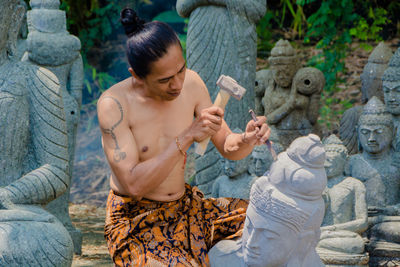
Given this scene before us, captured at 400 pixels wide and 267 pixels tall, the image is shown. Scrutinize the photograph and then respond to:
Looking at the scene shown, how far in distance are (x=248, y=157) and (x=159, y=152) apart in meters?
1.88

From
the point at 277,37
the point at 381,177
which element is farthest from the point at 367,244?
the point at 277,37

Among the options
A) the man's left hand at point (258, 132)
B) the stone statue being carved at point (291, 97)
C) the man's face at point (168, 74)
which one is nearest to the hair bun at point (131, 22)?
the man's face at point (168, 74)

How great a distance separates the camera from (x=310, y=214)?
287cm

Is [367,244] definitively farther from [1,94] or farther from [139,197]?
[1,94]

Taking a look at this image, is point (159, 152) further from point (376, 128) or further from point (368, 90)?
point (368, 90)

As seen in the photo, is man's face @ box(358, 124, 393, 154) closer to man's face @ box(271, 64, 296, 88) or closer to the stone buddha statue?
the stone buddha statue

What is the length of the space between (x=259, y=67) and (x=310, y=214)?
735 cm

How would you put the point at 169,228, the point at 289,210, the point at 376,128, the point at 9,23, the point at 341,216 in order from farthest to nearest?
the point at 376,128, the point at 341,216, the point at 9,23, the point at 169,228, the point at 289,210

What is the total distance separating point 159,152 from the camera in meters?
3.30

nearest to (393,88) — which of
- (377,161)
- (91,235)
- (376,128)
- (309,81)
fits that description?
(376,128)

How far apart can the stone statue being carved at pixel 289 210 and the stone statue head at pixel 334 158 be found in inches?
74.8

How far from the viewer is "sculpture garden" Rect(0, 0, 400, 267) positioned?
2.93 meters

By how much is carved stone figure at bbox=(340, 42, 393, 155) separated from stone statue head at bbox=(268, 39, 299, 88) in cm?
73

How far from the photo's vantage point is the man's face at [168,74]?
306cm
